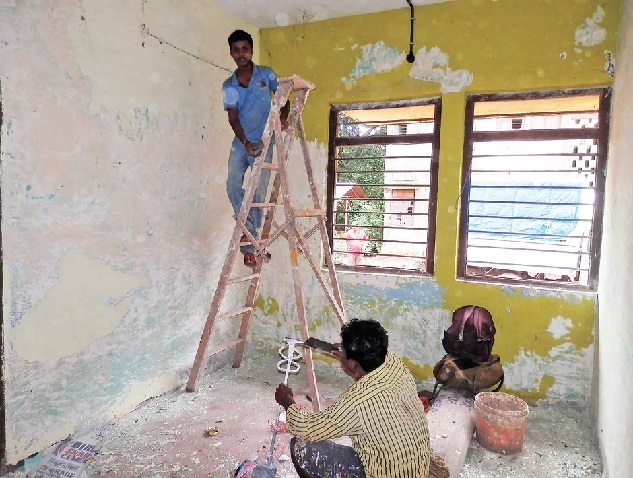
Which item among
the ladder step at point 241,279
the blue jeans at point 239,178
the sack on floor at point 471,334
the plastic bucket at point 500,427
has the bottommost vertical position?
the plastic bucket at point 500,427

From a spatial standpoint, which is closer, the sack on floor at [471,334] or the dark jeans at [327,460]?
the dark jeans at [327,460]

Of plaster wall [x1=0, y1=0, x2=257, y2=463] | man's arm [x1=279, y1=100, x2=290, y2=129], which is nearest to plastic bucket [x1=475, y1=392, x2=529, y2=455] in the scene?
plaster wall [x1=0, y1=0, x2=257, y2=463]

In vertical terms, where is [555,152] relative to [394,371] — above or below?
above

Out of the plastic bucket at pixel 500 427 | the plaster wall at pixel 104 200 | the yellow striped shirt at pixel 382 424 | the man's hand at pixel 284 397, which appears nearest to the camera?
the yellow striped shirt at pixel 382 424

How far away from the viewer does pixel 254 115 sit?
3182 mm

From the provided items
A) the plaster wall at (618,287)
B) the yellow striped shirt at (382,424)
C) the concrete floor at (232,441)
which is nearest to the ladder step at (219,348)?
the concrete floor at (232,441)

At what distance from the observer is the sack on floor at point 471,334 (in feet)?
9.40

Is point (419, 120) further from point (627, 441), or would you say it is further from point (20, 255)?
point (20, 255)

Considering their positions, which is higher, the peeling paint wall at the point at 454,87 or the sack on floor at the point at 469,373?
the peeling paint wall at the point at 454,87

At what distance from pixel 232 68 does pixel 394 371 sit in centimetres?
299

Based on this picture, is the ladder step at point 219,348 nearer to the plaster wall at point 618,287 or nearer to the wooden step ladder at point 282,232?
the wooden step ladder at point 282,232

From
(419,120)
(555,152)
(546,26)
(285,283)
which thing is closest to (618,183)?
(555,152)

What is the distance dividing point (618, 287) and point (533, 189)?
41.1 inches

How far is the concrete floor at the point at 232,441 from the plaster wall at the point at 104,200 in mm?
236
